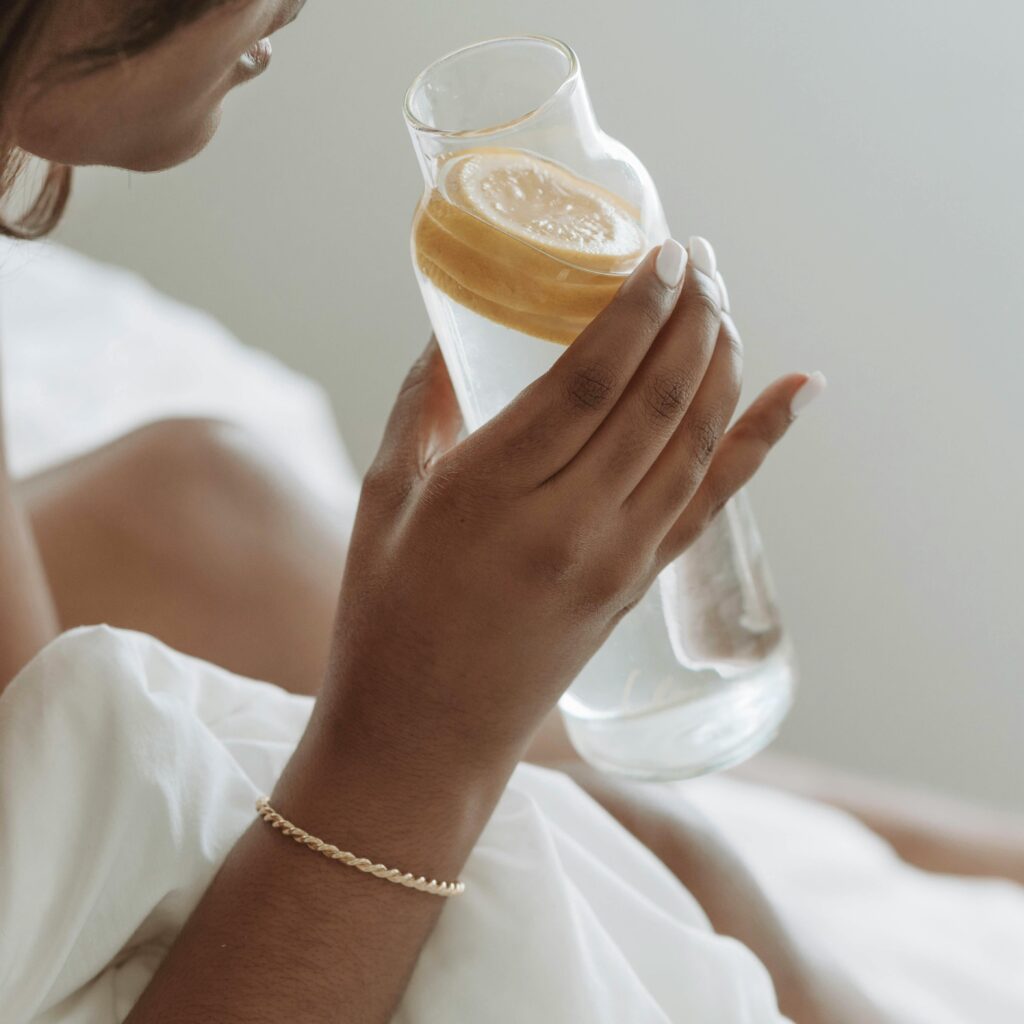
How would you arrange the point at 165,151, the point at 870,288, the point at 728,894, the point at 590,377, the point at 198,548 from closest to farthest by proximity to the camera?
1. the point at 590,377
2. the point at 165,151
3. the point at 728,894
4. the point at 198,548
5. the point at 870,288

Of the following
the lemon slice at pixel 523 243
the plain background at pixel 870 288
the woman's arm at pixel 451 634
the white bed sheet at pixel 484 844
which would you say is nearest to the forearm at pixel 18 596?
the white bed sheet at pixel 484 844

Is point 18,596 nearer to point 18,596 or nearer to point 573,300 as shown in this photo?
point 18,596

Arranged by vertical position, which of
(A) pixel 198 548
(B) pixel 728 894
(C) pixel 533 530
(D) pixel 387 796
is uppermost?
(C) pixel 533 530

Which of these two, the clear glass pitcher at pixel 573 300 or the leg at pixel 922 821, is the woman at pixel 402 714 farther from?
the leg at pixel 922 821

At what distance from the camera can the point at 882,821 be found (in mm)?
958

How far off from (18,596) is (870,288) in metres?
0.90

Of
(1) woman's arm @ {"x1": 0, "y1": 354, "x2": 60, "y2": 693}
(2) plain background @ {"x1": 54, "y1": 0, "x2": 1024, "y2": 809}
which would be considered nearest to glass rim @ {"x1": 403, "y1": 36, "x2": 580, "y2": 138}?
(1) woman's arm @ {"x1": 0, "y1": 354, "x2": 60, "y2": 693}

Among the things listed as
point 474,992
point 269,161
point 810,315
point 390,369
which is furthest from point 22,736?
point 269,161

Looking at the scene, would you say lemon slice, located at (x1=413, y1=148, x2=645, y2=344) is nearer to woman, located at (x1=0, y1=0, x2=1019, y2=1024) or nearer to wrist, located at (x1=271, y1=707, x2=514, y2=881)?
woman, located at (x1=0, y1=0, x2=1019, y2=1024)

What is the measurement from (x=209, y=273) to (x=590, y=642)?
54.3 inches

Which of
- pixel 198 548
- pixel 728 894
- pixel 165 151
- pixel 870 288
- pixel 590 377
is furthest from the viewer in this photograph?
pixel 870 288

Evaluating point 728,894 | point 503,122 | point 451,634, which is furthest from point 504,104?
point 728,894

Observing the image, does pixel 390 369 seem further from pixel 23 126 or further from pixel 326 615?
pixel 23 126

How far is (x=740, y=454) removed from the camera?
2.01 ft
